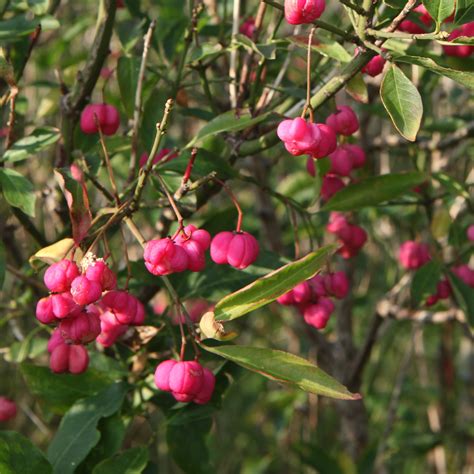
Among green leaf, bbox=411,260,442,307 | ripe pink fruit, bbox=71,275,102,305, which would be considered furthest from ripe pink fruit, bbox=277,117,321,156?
green leaf, bbox=411,260,442,307

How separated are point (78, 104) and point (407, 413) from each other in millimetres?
1694

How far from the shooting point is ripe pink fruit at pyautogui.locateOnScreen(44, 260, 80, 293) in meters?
1.00

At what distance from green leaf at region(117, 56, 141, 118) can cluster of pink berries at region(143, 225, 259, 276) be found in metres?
0.33

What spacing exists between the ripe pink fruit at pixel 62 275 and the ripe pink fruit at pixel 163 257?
0.29ft

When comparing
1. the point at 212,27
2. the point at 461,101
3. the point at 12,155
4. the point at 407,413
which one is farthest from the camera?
the point at 407,413

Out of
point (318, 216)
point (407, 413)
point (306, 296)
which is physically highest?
point (306, 296)

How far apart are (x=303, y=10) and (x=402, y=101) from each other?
164 millimetres

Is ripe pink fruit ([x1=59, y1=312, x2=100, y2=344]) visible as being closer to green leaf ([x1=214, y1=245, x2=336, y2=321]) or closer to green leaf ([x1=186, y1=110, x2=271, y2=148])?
green leaf ([x1=214, y1=245, x2=336, y2=321])

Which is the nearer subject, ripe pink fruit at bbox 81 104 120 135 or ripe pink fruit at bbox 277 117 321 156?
ripe pink fruit at bbox 277 117 321 156

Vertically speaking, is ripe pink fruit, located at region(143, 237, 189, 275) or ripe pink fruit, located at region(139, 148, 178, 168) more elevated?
ripe pink fruit, located at region(143, 237, 189, 275)

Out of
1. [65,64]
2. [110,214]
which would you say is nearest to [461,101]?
[65,64]

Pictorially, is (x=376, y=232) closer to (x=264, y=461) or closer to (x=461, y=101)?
(x=461, y=101)

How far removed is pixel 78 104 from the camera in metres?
1.35

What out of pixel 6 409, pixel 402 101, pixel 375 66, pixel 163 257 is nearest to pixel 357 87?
pixel 375 66
